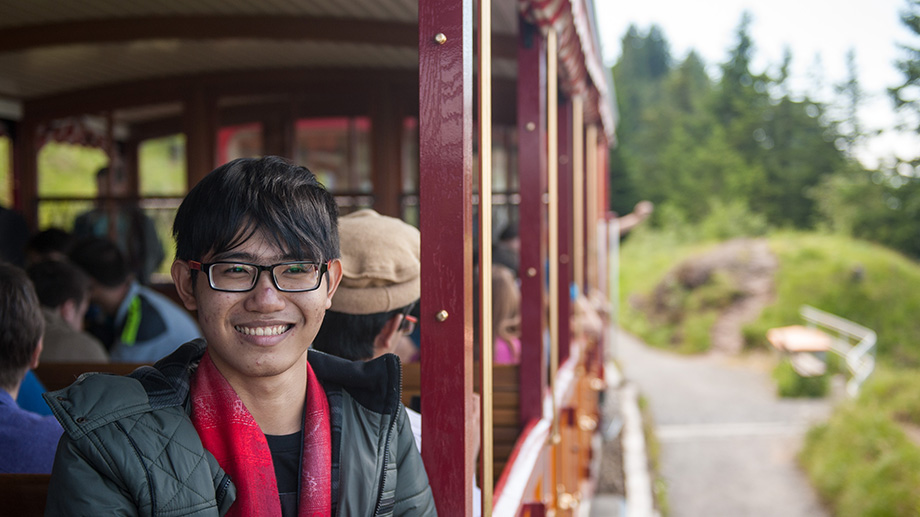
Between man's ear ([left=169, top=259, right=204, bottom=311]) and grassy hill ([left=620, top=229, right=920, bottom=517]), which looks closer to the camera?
man's ear ([left=169, top=259, right=204, bottom=311])

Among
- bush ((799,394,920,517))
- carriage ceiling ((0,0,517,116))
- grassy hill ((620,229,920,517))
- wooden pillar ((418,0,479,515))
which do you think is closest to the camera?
wooden pillar ((418,0,479,515))

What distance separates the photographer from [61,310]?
2.82m

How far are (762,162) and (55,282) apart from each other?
132 feet

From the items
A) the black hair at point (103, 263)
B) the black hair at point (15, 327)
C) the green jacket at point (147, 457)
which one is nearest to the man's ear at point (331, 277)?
the green jacket at point (147, 457)

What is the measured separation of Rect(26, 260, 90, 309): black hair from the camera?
2770 mm

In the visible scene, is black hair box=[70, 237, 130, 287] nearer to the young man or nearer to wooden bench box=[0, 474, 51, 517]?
wooden bench box=[0, 474, 51, 517]

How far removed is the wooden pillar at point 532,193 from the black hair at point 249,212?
155 cm

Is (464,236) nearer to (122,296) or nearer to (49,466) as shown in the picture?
(49,466)

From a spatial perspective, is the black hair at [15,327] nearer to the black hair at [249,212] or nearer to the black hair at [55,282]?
the black hair at [249,212]

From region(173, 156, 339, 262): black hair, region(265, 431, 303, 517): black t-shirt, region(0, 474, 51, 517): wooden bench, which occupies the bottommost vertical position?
region(0, 474, 51, 517): wooden bench

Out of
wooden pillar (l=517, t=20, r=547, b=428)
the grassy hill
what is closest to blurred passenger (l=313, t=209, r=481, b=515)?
wooden pillar (l=517, t=20, r=547, b=428)

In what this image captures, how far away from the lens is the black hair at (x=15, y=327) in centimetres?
164

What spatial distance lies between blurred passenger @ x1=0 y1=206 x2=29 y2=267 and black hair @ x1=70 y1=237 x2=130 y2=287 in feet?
4.58

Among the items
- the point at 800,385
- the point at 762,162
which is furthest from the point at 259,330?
the point at 762,162
